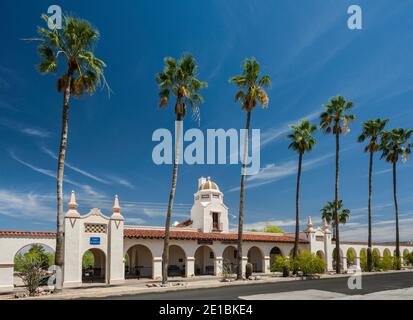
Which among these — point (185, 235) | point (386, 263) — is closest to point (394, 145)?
point (386, 263)

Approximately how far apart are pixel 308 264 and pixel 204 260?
484 inches

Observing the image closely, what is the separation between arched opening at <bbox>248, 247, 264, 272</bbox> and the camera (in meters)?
45.2

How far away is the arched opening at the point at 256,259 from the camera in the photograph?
148 feet

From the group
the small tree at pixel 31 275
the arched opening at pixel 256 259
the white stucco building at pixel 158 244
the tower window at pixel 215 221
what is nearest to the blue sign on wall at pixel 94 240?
the white stucco building at pixel 158 244

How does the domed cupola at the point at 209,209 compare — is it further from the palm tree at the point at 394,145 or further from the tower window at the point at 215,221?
the palm tree at the point at 394,145

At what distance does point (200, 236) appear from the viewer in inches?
1481

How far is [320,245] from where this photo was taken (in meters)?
46.8

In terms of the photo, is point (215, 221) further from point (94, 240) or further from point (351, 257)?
point (351, 257)

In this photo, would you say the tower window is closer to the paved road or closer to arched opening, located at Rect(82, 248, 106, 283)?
arched opening, located at Rect(82, 248, 106, 283)

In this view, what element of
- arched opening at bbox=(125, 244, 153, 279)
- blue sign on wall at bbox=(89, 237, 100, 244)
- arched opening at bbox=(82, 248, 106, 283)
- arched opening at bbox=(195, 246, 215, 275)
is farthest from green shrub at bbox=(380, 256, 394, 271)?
blue sign on wall at bbox=(89, 237, 100, 244)

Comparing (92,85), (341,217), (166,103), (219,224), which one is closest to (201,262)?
(219,224)

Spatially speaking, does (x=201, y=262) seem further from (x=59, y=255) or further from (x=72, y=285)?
(x=59, y=255)

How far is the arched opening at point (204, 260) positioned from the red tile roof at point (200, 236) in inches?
124
